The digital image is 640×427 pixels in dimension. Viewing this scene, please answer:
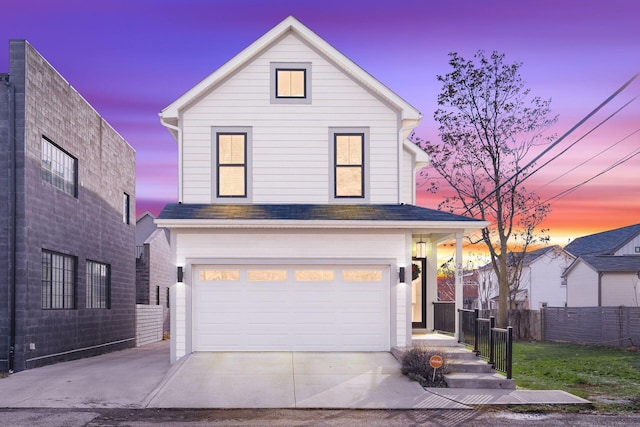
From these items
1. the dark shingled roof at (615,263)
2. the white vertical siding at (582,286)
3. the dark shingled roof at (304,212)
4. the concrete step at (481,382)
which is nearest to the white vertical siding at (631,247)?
the dark shingled roof at (615,263)

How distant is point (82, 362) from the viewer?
69.8ft

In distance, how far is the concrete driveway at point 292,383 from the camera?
14188 mm

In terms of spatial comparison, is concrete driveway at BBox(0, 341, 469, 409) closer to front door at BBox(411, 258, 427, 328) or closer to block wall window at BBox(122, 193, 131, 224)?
front door at BBox(411, 258, 427, 328)

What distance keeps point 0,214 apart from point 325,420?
10.3 metres

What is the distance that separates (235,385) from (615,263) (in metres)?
31.3

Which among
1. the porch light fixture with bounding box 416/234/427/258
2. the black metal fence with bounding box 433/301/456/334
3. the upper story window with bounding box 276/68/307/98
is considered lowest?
the black metal fence with bounding box 433/301/456/334

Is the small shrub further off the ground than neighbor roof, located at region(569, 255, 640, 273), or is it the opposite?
neighbor roof, located at region(569, 255, 640, 273)

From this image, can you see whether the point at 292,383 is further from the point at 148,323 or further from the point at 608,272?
the point at 608,272

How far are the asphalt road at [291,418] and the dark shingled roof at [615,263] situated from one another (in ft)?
93.6

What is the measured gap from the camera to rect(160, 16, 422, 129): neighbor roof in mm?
19219

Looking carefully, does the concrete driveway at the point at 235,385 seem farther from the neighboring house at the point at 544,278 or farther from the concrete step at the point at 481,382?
the neighboring house at the point at 544,278

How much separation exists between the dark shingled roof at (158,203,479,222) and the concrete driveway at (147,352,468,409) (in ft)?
11.0

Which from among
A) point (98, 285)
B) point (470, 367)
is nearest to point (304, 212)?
point (470, 367)

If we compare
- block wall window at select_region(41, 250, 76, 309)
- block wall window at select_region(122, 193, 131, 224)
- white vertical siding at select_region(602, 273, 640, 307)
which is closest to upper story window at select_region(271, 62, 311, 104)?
block wall window at select_region(41, 250, 76, 309)
